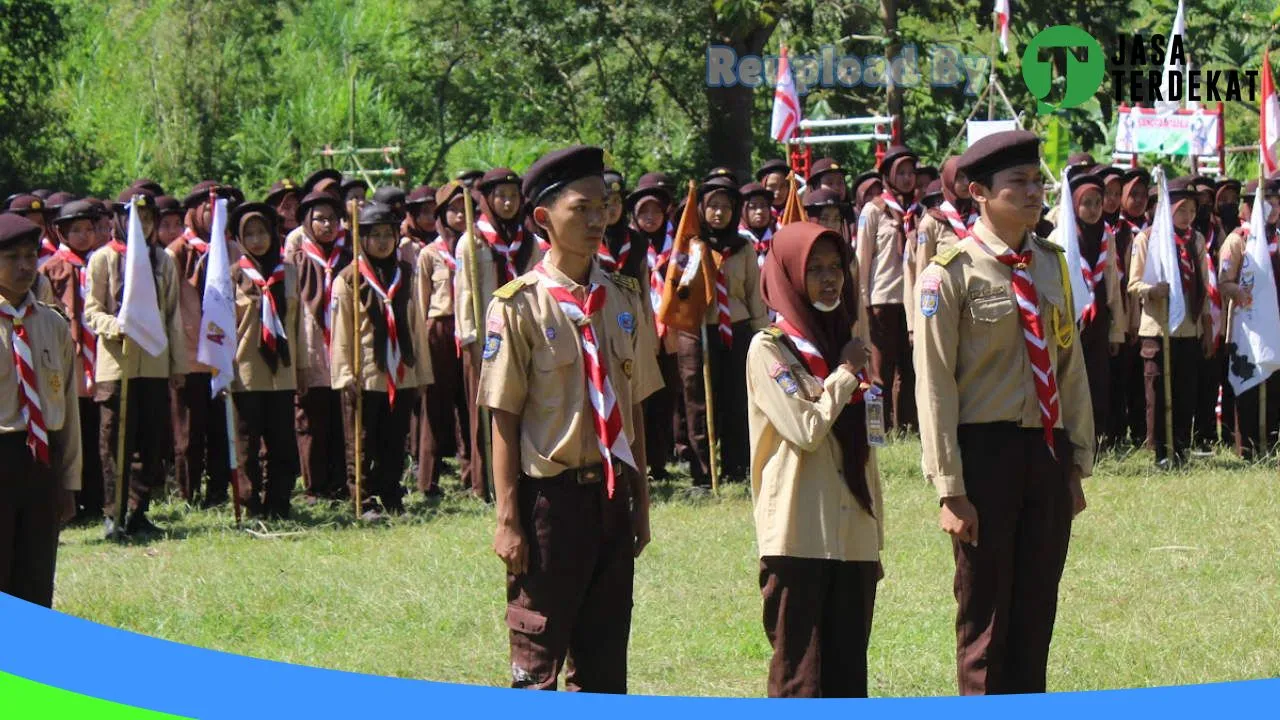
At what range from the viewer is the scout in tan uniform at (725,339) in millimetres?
12039

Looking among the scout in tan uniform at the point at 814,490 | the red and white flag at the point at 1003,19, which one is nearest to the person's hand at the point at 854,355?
the scout in tan uniform at the point at 814,490

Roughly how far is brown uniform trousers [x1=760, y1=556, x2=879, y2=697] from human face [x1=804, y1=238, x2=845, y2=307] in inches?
33.5

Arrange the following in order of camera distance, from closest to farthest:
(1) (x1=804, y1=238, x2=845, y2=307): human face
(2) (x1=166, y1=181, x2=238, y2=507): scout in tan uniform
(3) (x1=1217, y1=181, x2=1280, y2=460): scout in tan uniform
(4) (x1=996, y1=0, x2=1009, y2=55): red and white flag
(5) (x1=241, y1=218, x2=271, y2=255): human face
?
(1) (x1=804, y1=238, x2=845, y2=307): human face
(5) (x1=241, y1=218, x2=271, y2=255): human face
(2) (x1=166, y1=181, x2=238, y2=507): scout in tan uniform
(3) (x1=1217, y1=181, x2=1280, y2=460): scout in tan uniform
(4) (x1=996, y1=0, x2=1009, y2=55): red and white flag

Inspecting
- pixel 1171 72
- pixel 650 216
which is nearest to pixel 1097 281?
pixel 650 216

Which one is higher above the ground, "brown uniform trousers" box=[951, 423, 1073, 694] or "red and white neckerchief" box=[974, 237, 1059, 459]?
"red and white neckerchief" box=[974, 237, 1059, 459]

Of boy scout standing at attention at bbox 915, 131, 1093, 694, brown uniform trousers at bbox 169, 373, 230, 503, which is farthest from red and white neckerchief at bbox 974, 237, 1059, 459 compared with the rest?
brown uniform trousers at bbox 169, 373, 230, 503

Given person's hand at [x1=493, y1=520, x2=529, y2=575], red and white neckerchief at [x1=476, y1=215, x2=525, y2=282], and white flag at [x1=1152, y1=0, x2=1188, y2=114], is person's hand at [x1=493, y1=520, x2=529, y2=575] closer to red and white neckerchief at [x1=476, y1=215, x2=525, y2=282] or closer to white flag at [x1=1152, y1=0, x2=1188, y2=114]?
red and white neckerchief at [x1=476, y1=215, x2=525, y2=282]

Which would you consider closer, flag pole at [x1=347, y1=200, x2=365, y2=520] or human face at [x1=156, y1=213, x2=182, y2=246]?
flag pole at [x1=347, y1=200, x2=365, y2=520]

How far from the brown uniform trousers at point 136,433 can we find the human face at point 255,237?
1.05 metres

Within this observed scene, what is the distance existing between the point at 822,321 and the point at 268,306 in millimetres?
6513

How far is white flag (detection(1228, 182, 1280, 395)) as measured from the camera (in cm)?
1267

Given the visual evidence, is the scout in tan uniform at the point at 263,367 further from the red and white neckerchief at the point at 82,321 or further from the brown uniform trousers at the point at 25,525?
the brown uniform trousers at the point at 25,525

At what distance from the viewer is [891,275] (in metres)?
13.4

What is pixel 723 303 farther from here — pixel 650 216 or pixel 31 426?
pixel 31 426
